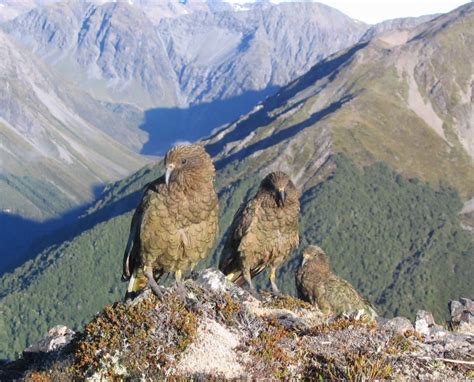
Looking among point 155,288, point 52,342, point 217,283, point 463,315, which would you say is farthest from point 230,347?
point 463,315

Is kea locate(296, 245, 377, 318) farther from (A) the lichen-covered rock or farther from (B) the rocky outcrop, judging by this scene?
(B) the rocky outcrop

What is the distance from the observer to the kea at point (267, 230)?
19438 mm

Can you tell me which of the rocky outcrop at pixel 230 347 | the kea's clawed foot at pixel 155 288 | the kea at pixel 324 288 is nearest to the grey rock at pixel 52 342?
the rocky outcrop at pixel 230 347

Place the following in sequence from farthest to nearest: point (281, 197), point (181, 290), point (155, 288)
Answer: point (281, 197) → point (181, 290) → point (155, 288)

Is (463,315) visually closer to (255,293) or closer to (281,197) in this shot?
(281,197)

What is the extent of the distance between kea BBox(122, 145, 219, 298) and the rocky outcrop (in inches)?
44.3

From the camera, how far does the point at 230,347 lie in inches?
460

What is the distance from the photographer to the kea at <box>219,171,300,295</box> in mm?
19438

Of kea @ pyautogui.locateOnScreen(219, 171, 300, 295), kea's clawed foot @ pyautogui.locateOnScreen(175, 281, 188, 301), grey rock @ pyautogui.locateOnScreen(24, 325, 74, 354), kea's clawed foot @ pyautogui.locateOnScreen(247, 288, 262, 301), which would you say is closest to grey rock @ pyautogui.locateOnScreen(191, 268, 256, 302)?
kea's clawed foot @ pyautogui.locateOnScreen(247, 288, 262, 301)

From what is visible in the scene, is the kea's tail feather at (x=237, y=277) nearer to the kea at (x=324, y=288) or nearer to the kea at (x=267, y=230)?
the kea at (x=267, y=230)

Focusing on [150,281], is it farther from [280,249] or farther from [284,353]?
[280,249]

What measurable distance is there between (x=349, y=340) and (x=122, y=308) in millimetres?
4466

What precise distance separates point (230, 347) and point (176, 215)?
348 centimetres

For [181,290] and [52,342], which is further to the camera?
[52,342]
